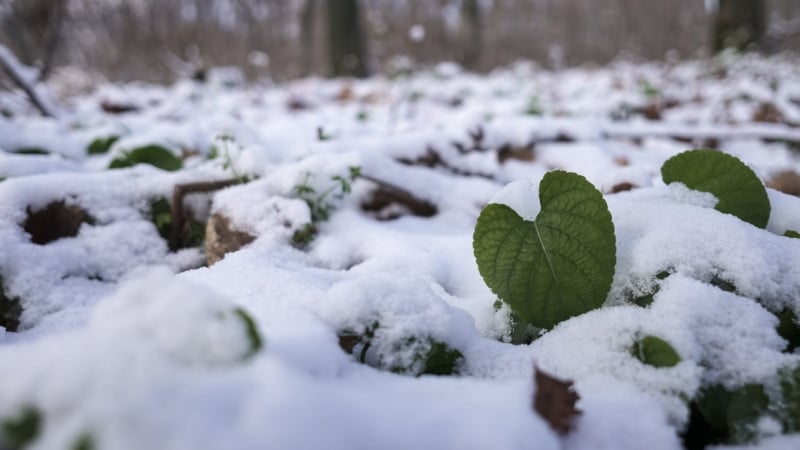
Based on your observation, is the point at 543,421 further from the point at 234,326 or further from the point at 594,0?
the point at 594,0

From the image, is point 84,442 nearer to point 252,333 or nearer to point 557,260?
point 252,333

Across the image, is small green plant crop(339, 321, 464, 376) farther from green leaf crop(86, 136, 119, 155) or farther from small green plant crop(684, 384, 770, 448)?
green leaf crop(86, 136, 119, 155)

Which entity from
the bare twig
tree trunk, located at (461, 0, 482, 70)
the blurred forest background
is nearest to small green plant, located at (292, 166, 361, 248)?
the blurred forest background

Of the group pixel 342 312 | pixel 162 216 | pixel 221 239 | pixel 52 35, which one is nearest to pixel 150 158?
pixel 162 216

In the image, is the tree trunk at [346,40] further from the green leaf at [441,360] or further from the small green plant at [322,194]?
the green leaf at [441,360]

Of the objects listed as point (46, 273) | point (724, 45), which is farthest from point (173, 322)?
point (724, 45)
